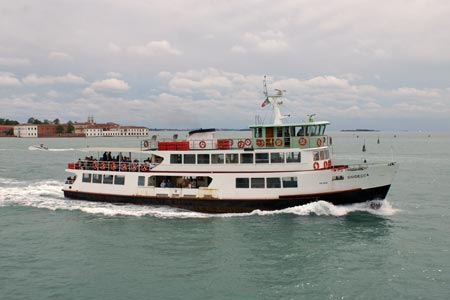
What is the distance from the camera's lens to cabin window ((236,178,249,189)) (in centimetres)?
2517

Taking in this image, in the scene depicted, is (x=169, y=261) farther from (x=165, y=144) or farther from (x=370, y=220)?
(x=370, y=220)

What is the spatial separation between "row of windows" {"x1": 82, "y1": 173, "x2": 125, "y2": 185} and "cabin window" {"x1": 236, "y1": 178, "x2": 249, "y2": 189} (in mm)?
8044

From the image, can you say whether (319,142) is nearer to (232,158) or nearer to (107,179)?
(232,158)

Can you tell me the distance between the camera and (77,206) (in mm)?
27656

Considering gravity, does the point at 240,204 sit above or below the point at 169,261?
above

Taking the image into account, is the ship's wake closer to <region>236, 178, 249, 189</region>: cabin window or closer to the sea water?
the sea water

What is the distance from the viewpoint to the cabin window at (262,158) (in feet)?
83.6

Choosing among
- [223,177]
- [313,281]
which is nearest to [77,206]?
[223,177]

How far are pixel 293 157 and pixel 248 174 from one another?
119 inches

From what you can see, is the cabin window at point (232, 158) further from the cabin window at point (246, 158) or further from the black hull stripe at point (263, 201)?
the black hull stripe at point (263, 201)

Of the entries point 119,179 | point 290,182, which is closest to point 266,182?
point 290,182

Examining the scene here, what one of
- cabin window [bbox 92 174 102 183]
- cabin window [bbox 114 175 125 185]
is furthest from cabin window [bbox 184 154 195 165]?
cabin window [bbox 92 174 102 183]

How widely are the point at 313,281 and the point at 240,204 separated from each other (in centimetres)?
990

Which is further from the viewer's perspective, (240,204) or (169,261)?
(240,204)
